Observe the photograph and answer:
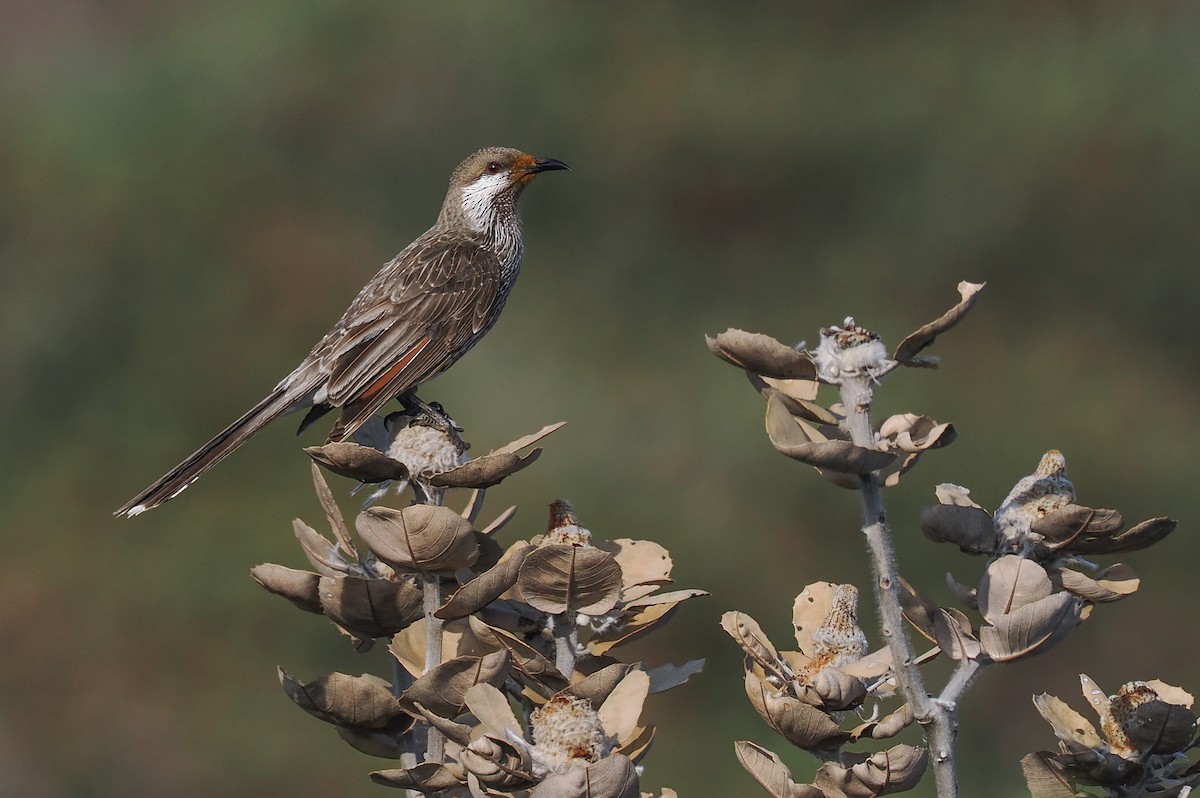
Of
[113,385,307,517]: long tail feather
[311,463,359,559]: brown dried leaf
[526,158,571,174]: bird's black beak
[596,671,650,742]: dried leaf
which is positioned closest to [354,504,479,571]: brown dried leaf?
[311,463,359,559]: brown dried leaf

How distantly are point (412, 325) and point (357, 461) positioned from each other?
2477 mm

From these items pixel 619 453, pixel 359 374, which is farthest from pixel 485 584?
pixel 619 453

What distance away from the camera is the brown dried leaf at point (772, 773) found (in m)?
1.89

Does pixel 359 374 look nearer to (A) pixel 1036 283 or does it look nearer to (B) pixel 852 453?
(B) pixel 852 453

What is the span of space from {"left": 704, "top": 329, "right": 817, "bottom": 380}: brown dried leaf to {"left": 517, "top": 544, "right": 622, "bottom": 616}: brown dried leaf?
31 centimetres

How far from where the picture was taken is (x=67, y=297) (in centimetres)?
967

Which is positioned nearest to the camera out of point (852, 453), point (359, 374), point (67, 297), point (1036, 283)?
point (852, 453)

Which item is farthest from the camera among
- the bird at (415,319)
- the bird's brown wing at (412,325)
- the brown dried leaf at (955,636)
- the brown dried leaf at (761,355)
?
the bird's brown wing at (412,325)

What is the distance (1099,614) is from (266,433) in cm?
526

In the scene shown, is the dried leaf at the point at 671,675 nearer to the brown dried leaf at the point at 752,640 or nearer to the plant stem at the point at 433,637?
the brown dried leaf at the point at 752,640

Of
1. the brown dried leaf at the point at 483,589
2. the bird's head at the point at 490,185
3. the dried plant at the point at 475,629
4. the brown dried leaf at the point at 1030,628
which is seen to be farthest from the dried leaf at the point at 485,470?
the bird's head at the point at 490,185

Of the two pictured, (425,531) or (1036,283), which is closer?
(425,531)

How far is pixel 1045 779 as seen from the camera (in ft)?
6.92

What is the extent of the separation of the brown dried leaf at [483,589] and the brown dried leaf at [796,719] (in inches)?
13.6
